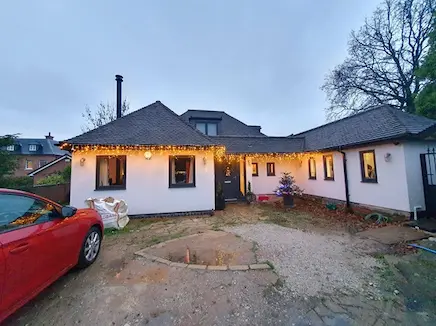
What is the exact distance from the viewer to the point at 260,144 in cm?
1213

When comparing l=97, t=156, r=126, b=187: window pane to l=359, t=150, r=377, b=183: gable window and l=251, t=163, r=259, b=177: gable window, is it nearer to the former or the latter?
l=251, t=163, r=259, b=177: gable window

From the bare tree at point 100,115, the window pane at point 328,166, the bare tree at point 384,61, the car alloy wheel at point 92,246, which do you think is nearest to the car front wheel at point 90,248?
the car alloy wheel at point 92,246

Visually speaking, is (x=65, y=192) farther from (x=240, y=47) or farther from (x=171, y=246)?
(x=240, y=47)

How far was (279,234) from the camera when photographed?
17.4ft

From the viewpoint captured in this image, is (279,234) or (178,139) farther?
(178,139)

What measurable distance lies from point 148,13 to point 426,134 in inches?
520

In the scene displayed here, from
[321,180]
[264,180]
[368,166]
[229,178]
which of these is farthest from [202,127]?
[368,166]

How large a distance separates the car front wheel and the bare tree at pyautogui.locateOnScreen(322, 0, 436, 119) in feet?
68.0

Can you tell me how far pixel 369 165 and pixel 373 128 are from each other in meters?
1.64

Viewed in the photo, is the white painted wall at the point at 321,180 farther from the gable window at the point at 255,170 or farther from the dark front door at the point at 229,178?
the dark front door at the point at 229,178

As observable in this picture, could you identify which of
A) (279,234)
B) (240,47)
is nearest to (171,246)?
(279,234)

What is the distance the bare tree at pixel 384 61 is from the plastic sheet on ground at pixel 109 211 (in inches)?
791

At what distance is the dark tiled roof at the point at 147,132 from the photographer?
7.24 meters

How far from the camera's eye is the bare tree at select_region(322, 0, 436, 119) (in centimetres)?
1412
